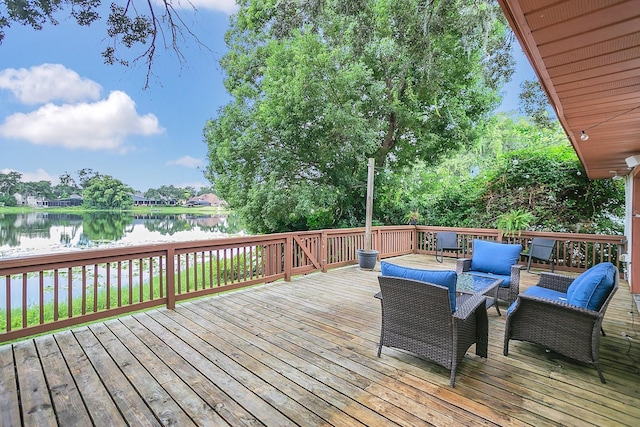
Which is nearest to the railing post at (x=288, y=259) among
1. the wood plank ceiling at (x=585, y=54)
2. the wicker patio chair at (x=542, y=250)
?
the wood plank ceiling at (x=585, y=54)

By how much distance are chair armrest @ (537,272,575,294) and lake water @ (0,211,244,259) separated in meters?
4.69

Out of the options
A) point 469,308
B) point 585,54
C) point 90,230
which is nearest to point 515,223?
point 469,308

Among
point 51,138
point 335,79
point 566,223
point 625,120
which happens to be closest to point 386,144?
point 335,79

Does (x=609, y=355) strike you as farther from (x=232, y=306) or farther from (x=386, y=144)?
(x=386, y=144)

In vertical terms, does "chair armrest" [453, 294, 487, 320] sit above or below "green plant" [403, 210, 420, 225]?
below

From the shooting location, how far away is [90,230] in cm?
716

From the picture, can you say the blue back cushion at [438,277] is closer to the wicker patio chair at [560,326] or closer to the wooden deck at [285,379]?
the wooden deck at [285,379]

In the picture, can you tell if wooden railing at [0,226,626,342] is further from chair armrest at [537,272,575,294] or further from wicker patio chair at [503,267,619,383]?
chair armrest at [537,272,575,294]

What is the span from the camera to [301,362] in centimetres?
264

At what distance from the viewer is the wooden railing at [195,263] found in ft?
10.3

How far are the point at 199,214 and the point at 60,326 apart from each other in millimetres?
6622

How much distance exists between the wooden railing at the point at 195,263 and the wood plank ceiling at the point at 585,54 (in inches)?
159

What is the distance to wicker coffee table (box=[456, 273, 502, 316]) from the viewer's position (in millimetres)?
3379

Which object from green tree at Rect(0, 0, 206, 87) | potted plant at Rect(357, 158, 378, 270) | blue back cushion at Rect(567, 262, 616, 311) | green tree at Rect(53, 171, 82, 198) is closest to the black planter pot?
potted plant at Rect(357, 158, 378, 270)
